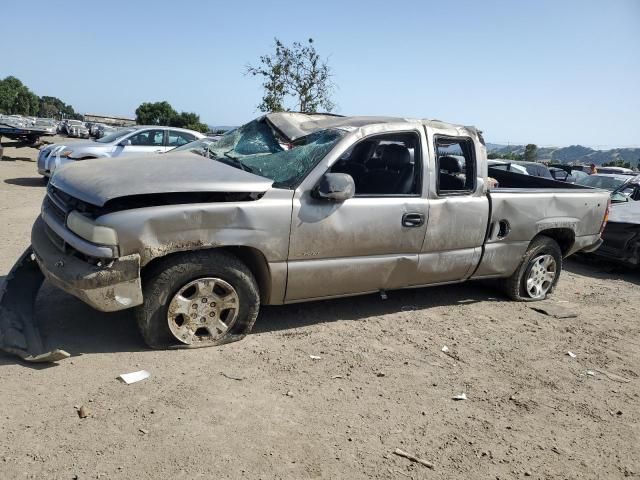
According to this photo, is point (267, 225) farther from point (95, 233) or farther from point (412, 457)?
point (412, 457)

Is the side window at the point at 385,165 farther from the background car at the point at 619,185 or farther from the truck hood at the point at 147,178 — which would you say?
the background car at the point at 619,185

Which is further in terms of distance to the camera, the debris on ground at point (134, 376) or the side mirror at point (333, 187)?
the side mirror at point (333, 187)

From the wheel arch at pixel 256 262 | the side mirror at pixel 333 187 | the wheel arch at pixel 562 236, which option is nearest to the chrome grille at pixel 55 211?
the wheel arch at pixel 256 262

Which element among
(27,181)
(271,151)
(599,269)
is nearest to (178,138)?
(27,181)

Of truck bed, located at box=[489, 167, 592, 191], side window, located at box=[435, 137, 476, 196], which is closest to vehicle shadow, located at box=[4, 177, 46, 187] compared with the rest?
truck bed, located at box=[489, 167, 592, 191]

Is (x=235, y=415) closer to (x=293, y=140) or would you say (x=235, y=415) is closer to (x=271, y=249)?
(x=271, y=249)

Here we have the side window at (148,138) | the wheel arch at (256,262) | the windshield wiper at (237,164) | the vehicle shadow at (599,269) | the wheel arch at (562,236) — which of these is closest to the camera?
the wheel arch at (256,262)

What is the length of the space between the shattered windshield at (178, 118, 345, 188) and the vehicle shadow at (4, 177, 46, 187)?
30.7 ft

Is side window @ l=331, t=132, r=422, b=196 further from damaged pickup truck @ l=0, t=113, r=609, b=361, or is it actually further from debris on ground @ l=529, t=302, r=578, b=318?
debris on ground @ l=529, t=302, r=578, b=318

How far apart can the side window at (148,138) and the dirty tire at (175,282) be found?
31.9 ft

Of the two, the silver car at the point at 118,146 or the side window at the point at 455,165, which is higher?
the side window at the point at 455,165

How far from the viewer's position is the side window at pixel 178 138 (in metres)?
12.9

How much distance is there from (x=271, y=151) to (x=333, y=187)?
0.98 meters

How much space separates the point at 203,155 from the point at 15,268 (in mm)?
1903
